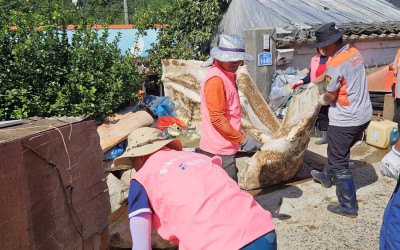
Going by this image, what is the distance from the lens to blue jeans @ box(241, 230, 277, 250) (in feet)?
5.72

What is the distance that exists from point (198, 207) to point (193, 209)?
0.07 ft

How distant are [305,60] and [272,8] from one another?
186 centimetres

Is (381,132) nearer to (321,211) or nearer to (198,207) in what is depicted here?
(321,211)

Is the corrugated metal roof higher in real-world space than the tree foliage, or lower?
higher

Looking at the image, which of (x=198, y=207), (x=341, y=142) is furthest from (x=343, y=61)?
(x=198, y=207)

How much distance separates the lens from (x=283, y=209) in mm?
4246

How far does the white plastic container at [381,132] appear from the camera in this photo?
6.20 metres

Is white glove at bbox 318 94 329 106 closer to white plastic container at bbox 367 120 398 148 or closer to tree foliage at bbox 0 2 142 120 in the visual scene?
white plastic container at bbox 367 120 398 148

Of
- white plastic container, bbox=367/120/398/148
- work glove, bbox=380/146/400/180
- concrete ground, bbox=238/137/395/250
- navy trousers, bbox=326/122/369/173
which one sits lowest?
concrete ground, bbox=238/137/395/250

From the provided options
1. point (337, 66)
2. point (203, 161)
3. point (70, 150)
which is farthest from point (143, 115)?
point (203, 161)

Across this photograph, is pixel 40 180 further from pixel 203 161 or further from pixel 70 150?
pixel 203 161

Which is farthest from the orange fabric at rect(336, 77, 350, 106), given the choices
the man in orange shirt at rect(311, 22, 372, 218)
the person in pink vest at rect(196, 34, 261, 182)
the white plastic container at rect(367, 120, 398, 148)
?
the white plastic container at rect(367, 120, 398, 148)

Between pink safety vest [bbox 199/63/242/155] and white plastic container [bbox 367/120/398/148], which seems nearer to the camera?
pink safety vest [bbox 199/63/242/155]

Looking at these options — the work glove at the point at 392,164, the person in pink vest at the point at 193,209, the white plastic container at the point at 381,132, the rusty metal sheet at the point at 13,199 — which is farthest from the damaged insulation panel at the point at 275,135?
the rusty metal sheet at the point at 13,199
